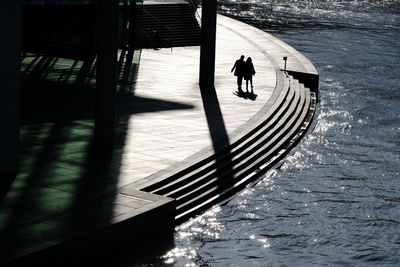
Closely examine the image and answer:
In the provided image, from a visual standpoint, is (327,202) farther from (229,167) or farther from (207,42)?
(207,42)

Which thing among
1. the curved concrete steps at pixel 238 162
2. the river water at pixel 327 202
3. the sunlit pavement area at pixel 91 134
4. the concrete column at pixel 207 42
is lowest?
the river water at pixel 327 202

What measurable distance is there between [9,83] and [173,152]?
5858 millimetres

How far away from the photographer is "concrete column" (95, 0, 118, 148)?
26750mm

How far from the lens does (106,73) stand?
88.5 ft

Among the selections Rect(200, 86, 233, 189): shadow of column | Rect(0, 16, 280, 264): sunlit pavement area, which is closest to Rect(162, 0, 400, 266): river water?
Rect(200, 86, 233, 189): shadow of column

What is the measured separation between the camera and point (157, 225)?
72.2 ft

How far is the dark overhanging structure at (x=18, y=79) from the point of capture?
23188mm

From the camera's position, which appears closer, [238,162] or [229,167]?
[229,167]

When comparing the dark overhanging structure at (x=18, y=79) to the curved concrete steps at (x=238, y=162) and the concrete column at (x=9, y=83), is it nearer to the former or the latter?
the concrete column at (x=9, y=83)

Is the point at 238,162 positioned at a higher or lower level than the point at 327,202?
higher

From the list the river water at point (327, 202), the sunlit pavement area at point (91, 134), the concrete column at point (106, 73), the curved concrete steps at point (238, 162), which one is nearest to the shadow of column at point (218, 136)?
the curved concrete steps at point (238, 162)

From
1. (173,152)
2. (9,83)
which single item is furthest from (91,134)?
(9,83)

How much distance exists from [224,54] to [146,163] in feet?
80.3

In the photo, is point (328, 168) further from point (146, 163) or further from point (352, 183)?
point (146, 163)
